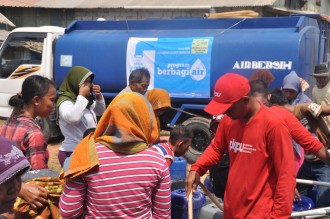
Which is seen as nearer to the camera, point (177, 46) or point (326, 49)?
point (177, 46)

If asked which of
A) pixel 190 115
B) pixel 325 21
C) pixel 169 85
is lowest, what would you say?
pixel 190 115

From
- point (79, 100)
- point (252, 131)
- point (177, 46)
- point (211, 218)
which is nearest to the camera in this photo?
point (252, 131)

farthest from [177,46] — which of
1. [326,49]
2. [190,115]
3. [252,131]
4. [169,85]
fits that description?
[252,131]

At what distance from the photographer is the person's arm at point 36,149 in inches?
108

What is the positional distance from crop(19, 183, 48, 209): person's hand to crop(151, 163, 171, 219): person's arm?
1.95ft

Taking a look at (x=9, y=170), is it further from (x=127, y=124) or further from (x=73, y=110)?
(x=73, y=110)

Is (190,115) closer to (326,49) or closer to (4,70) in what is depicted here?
(326,49)

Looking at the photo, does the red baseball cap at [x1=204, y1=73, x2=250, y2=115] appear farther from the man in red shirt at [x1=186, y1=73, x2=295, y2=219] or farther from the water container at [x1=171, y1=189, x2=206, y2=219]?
the water container at [x1=171, y1=189, x2=206, y2=219]

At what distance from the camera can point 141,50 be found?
798 centimetres

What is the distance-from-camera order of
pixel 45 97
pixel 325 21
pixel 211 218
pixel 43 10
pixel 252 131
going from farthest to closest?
pixel 43 10, pixel 325 21, pixel 211 218, pixel 45 97, pixel 252 131

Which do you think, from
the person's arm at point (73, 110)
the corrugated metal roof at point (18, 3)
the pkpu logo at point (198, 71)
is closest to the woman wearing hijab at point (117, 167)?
the person's arm at point (73, 110)

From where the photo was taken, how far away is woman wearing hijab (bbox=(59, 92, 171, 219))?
7.29 ft

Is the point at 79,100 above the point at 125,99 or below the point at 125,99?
below

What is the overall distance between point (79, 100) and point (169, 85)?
3.96 meters
